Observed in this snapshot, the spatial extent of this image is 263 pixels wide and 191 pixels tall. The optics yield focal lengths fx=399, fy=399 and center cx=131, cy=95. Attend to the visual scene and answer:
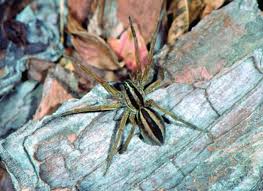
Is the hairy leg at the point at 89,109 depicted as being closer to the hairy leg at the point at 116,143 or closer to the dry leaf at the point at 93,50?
the hairy leg at the point at 116,143

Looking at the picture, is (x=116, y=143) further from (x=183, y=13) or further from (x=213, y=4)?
(x=213, y=4)

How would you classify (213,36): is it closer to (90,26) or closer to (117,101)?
(117,101)

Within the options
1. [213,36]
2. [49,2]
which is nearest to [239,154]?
[213,36]

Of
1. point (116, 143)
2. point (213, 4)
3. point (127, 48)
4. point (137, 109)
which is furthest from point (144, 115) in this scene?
point (213, 4)

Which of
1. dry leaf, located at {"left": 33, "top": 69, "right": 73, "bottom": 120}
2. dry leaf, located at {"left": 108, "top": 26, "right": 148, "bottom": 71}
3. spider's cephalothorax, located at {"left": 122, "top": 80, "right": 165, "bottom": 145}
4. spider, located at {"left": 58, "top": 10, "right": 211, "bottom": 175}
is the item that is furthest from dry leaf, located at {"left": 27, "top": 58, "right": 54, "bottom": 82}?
spider's cephalothorax, located at {"left": 122, "top": 80, "right": 165, "bottom": 145}

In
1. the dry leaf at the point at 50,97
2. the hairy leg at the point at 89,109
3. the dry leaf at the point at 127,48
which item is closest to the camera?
the hairy leg at the point at 89,109

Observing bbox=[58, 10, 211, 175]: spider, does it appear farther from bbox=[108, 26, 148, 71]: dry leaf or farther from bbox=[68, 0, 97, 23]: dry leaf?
bbox=[68, 0, 97, 23]: dry leaf

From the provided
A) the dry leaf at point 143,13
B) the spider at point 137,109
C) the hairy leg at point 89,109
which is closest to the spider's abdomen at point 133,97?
the spider at point 137,109
